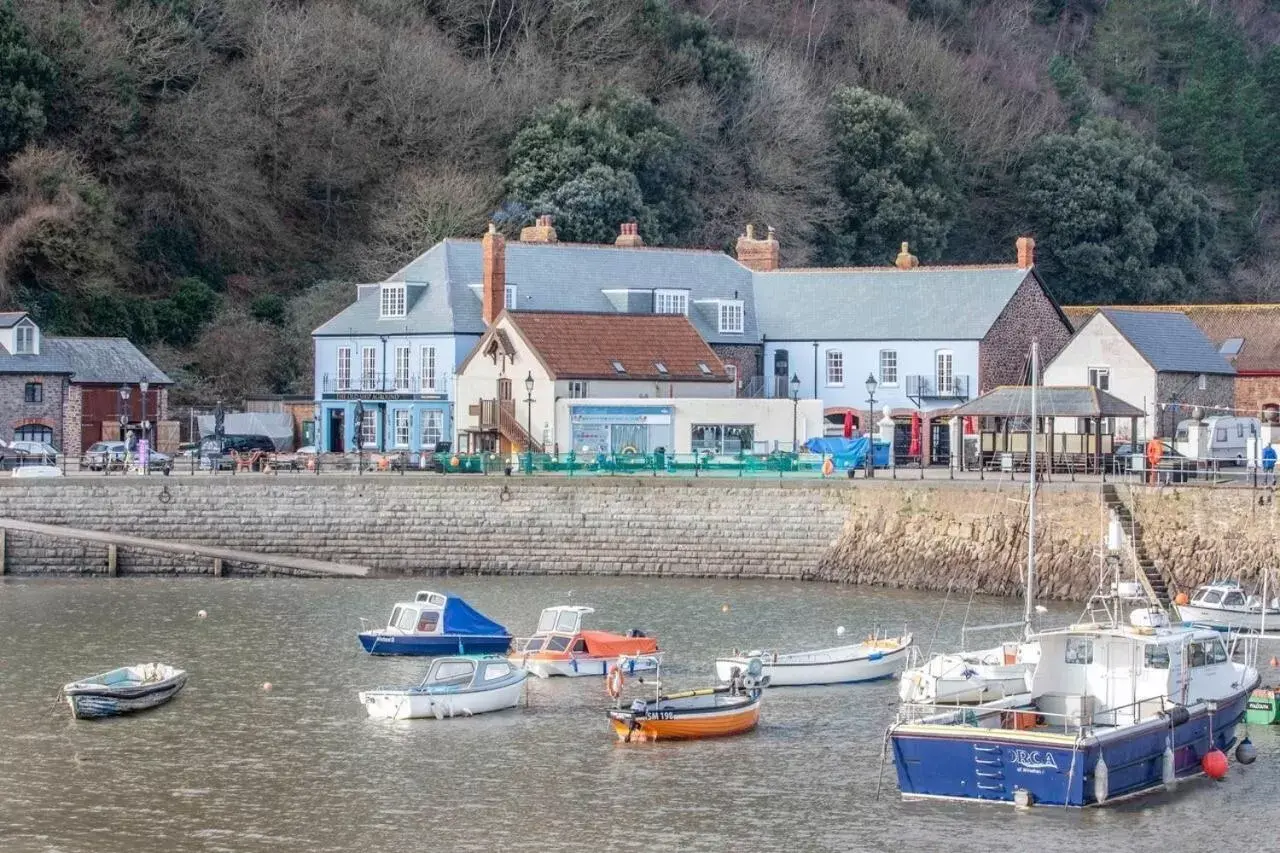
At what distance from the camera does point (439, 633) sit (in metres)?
40.7

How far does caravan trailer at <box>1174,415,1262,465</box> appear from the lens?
58719 mm

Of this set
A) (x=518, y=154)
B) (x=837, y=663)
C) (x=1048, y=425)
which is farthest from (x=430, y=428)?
(x=837, y=663)

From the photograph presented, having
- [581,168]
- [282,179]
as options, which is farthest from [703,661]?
[282,179]

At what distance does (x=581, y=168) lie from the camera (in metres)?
81.0

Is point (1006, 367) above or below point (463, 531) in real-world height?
above

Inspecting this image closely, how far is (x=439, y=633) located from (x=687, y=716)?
8995 mm

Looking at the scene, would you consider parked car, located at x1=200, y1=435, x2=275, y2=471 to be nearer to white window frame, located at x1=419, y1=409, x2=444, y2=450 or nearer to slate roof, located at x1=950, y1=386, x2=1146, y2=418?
white window frame, located at x1=419, y1=409, x2=444, y2=450

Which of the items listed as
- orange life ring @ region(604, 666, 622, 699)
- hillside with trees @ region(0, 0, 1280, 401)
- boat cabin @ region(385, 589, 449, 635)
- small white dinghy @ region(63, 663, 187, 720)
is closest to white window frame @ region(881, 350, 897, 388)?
hillside with trees @ region(0, 0, 1280, 401)

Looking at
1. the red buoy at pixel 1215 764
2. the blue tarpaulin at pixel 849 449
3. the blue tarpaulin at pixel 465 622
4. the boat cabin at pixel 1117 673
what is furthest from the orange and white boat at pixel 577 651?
the blue tarpaulin at pixel 849 449

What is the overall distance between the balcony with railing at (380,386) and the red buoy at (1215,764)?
39.7 metres

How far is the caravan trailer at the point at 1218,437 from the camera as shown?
2312 inches

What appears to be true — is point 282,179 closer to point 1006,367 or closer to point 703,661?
point 1006,367

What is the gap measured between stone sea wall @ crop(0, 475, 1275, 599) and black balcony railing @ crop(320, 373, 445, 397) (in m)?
13.1

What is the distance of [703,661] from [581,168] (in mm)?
43932
